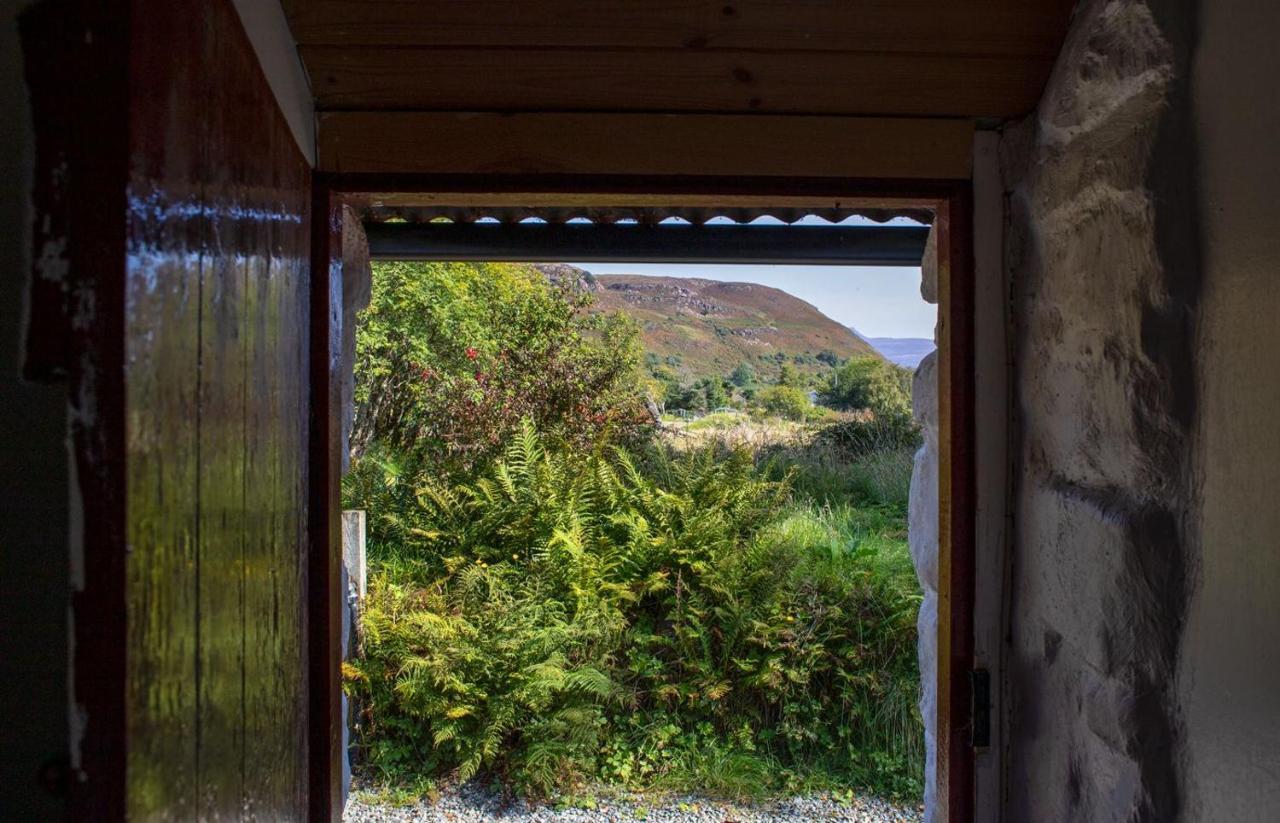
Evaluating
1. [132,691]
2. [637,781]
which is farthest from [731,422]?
[132,691]

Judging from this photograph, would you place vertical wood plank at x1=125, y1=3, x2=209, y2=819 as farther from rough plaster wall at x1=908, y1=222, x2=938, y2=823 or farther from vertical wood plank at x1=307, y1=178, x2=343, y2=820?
rough plaster wall at x1=908, y1=222, x2=938, y2=823

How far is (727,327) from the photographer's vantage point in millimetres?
10719

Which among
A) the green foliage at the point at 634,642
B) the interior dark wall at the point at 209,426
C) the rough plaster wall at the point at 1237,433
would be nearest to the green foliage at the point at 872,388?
the green foliage at the point at 634,642

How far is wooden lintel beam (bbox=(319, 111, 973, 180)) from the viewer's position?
1181 mm

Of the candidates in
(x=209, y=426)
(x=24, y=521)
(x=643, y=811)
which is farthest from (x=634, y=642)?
(x=24, y=521)

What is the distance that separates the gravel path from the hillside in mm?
5991

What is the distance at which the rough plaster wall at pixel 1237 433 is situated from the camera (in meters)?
0.71

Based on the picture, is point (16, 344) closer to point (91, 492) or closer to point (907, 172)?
point (91, 492)

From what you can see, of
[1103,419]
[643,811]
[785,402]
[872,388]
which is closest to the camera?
[1103,419]

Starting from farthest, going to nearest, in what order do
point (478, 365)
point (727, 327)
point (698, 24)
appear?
point (727, 327)
point (478, 365)
point (698, 24)

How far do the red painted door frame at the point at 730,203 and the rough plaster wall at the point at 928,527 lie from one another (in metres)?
0.07

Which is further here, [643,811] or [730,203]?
[643,811]

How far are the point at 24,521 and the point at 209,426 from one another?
0.19 metres

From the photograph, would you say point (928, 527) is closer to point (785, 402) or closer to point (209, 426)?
point (209, 426)
